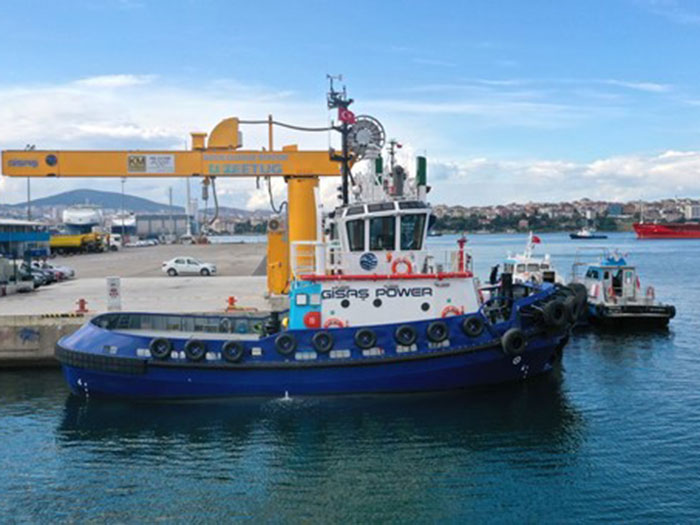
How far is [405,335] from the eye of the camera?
1352 cm

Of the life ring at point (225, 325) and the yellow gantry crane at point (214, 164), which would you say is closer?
the life ring at point (225, 325)

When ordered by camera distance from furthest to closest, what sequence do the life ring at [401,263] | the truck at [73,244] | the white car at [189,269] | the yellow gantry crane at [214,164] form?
the truck at [73,244] < the white car at [189,269] < the yellow gantry crane at [214,164] < the life ring at [401,263]

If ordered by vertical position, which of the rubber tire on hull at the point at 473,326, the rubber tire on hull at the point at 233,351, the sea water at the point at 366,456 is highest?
the rubber tire on hull at the point at 473,326

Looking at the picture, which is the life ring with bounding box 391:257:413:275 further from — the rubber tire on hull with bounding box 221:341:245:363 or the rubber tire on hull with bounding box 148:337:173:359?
the rubber tire on hull with bounding box 148:337:173:359

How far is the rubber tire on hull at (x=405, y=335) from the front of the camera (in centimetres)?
1351

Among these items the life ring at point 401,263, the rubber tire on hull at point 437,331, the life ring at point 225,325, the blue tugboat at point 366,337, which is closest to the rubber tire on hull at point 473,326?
the blue tugboat at point 366,337

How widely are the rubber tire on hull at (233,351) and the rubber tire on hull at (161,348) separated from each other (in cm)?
116

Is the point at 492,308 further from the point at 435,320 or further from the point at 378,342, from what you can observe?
the point at 378,342

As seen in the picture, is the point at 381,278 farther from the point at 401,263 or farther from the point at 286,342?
A: the point at 286,342

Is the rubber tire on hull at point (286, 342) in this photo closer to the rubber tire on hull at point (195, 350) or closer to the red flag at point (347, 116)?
the rubber tire on hull at point (195, 350)

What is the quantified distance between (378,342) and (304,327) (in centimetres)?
168

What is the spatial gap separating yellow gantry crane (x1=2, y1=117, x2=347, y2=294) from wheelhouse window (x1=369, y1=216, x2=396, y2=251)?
6894 mm

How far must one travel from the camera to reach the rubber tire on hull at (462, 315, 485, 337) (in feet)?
44.4

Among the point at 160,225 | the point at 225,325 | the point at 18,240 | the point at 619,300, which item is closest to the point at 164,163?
the point at 225,325
